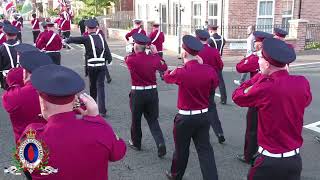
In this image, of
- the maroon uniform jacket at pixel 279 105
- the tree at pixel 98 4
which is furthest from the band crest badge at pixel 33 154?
the tree at pixel 98 4

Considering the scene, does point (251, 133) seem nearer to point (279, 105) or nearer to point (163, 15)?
point (279, 105)

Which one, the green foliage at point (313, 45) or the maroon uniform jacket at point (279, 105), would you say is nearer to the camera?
the maroon uniform jacket at point (279, 105)

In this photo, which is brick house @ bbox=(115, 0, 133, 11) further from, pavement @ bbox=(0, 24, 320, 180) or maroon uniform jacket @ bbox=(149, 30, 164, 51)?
pavement @ bbox=(0, 24, 320, 180)

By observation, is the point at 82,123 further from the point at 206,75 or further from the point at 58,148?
the point at 206,75

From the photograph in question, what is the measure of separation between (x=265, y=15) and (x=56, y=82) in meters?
17.8

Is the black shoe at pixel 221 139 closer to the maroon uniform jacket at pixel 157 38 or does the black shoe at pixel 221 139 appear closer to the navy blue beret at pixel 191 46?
the navy blue beret at pixel 191 46

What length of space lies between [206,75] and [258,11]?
14.9 m

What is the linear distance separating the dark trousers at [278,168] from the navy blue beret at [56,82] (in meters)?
2.06

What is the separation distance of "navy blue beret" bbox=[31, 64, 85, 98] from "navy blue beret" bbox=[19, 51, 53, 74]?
1.21 m

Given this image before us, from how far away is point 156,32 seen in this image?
43.5ft

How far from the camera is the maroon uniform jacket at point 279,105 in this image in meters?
3.71

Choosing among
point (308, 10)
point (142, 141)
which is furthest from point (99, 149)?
point (308, 10)

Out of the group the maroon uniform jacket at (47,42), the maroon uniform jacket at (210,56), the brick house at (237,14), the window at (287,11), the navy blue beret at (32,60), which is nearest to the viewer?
the navy blue beret at (32,60)

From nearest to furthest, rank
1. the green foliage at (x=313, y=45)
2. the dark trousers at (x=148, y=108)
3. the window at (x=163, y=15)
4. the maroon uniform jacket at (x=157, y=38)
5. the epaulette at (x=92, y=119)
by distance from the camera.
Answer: the epaulette at (x=92, y=119) < the dark trousers at (x=148, y=108) < the maroon uniform jacket at (x=157, y=38) < the green foliage at (x=313, y=45) < the window at (x=163, y=15)
